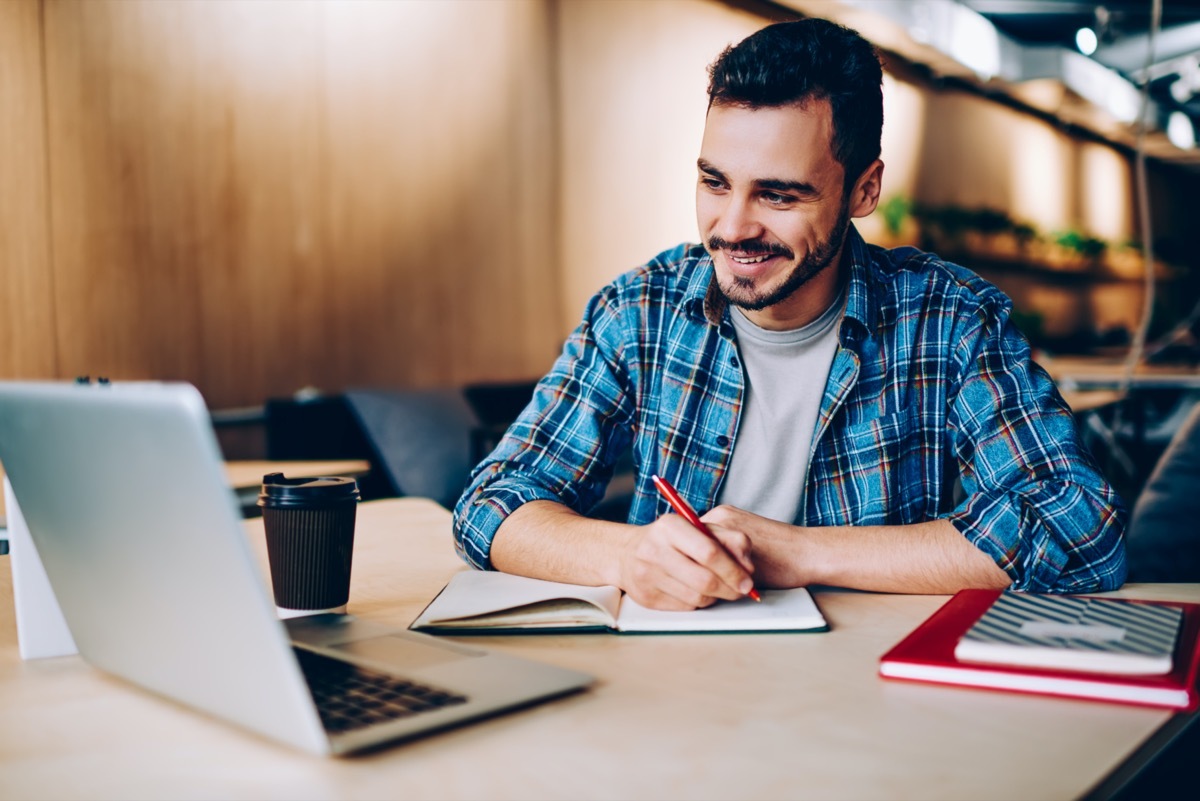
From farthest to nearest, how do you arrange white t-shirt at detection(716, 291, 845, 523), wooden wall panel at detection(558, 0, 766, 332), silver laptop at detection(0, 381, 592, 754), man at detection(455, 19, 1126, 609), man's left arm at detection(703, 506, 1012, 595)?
wooden wall panel at detection(558, 0, 766, 332) < white t-shirt at detection(716, 291, 845, 523) < man at detection(455, 19, 1126, 609) < man's left arm at detection(703, 506, 1012, 595) < silver laptop at detection(0, 381, 592, 754)

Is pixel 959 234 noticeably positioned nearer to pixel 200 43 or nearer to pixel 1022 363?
pixel 200 43

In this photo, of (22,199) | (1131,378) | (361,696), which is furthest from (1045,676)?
(1131,378)

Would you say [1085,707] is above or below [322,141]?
below

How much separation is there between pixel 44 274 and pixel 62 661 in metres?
2.66

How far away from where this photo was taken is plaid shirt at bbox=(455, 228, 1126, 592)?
4.88ft

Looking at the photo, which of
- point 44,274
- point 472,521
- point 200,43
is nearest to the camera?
point 472,521

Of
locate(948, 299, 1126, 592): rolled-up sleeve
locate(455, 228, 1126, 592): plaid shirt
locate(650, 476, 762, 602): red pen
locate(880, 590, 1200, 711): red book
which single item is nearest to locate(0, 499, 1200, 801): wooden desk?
locate(880, 590, 1200, 711): red book

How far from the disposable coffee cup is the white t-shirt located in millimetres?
734

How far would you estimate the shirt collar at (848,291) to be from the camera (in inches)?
63.7

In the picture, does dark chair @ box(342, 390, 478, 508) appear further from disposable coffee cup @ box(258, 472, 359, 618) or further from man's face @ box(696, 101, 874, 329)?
disposable coffee cup @ box(258, 472, 359, 618)

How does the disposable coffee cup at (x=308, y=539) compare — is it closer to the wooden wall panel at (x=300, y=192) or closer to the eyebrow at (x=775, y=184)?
the eyebrow at (x=775, y=184)

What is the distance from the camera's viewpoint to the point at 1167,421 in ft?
18.5

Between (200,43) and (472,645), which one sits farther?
(200,43)

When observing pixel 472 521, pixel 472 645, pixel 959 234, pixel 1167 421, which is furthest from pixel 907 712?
pixel 959 234
